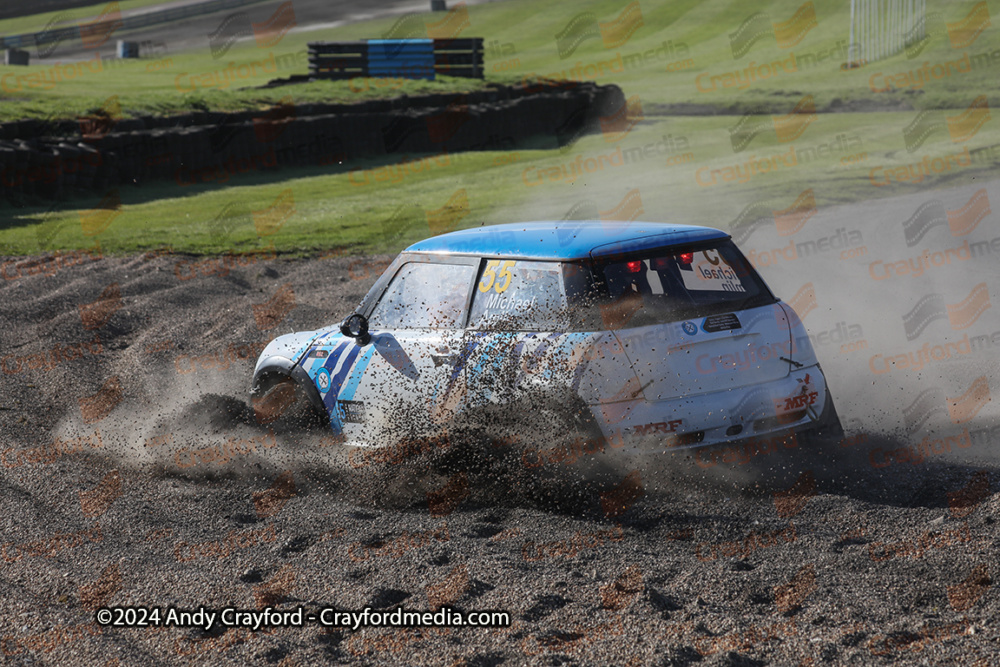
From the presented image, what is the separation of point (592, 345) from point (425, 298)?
1395 millimetres

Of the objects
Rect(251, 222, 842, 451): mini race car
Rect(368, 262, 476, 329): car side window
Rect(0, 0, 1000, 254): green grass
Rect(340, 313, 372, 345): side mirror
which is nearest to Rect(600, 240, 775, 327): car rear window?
Rect(251, 222, 842, 451): mini race car

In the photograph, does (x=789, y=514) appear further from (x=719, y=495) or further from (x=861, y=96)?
(x=861, y=96)

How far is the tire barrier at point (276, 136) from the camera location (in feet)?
60.3

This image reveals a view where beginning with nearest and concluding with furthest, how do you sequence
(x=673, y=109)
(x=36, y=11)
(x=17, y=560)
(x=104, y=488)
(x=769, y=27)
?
(x=17, y=560), (x=104, y=488), (x=673, y=109), (x=769, y=27), (x=36, y=11)

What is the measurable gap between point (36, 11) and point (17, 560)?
65.8 metres

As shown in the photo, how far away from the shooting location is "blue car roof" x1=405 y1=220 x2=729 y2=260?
5.62 m

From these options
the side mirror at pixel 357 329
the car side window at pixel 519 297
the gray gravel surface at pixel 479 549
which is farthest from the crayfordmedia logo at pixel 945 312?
the side mirror at pixel 357 329

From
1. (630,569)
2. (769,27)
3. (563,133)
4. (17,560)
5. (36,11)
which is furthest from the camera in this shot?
(36,11)

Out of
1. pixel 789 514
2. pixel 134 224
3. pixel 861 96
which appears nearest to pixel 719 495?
pixel 789 514

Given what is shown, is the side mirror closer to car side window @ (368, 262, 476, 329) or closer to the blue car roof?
car side window @ (368, 262, 476, 329)

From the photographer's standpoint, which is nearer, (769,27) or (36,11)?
(769,27)

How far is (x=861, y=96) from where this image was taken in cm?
2791

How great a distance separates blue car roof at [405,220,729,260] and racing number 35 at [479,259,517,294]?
2.3 inches

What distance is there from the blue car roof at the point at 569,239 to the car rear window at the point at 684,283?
0.08 meters
